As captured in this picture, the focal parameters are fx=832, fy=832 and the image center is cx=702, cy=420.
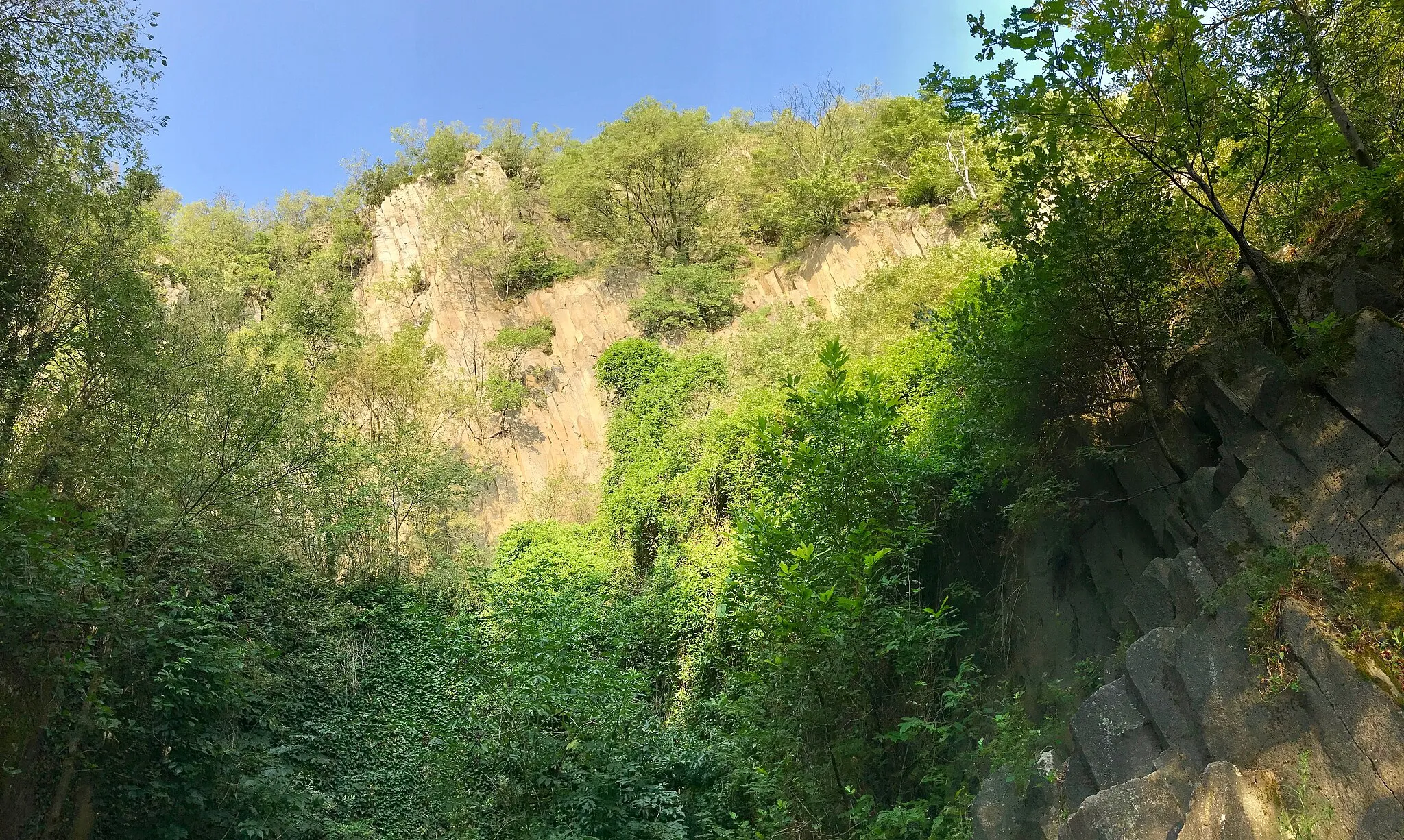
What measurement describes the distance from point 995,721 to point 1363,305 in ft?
12.7

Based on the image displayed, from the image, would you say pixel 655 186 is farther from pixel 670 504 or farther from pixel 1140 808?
pixel 1140 808

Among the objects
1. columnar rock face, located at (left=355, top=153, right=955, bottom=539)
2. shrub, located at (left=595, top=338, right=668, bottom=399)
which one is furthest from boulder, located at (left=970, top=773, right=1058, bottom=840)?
shrub, located at (left=595, top=338, right=668, bottom=399)

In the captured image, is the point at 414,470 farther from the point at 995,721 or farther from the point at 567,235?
the point at 995,721

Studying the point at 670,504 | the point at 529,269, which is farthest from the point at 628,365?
the point at 529,269

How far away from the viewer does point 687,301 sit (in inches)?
934

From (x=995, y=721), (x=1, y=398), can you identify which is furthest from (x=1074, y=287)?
(x=1, y=398)

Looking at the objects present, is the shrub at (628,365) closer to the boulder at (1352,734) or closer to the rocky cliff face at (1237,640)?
the rocky cliff face at (1237,640)

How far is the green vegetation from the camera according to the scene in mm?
5957

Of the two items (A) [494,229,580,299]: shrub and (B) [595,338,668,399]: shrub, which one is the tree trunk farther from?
(A) [494,229,580,299]: shrub

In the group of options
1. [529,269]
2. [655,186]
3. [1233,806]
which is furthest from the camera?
[529,269]

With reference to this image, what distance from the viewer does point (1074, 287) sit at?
634cm

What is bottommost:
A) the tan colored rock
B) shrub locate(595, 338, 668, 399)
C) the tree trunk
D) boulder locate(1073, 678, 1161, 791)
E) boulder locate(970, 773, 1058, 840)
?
the tan colored rock

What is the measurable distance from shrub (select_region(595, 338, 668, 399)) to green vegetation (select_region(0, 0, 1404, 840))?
0.56 meters

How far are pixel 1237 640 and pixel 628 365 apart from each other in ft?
58.6
